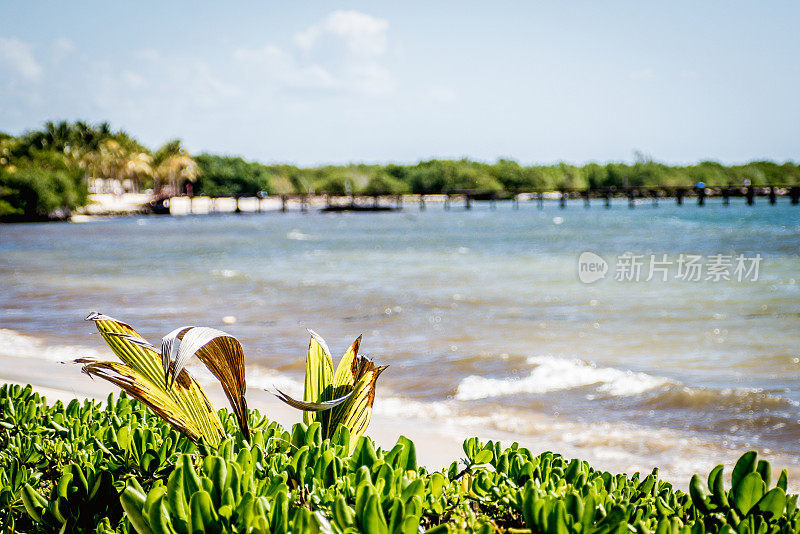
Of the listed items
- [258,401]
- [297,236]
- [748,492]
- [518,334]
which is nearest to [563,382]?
[258,401]

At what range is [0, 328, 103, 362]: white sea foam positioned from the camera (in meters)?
9.24

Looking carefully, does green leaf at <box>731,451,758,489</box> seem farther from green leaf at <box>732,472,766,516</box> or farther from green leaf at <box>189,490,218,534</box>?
green leaf at <box>189,490,218,534</box>

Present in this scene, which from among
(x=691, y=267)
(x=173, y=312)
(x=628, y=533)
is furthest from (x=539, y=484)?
(x=691, y=267)

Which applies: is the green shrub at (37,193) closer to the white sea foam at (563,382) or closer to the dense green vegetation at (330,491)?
the white sea foam at (563,382)

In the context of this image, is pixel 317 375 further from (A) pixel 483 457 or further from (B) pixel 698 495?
(B) pixel 698 495

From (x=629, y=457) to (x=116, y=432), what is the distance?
374 centimetres

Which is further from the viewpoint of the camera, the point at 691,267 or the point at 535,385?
the point at 691,267

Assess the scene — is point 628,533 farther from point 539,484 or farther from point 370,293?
point 370,293

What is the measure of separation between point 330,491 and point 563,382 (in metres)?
6.02

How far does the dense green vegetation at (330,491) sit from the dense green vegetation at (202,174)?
78551 millimetres

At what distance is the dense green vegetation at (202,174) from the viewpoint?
78250 mm

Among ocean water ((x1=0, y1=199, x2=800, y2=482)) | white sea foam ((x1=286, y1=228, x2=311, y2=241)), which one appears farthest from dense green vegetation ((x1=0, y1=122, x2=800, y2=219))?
ocean water ((x1=0, y1=199, x2=800, y2=482))

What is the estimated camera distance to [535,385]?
7883 mm

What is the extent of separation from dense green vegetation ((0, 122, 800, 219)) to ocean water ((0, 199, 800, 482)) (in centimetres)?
5483
